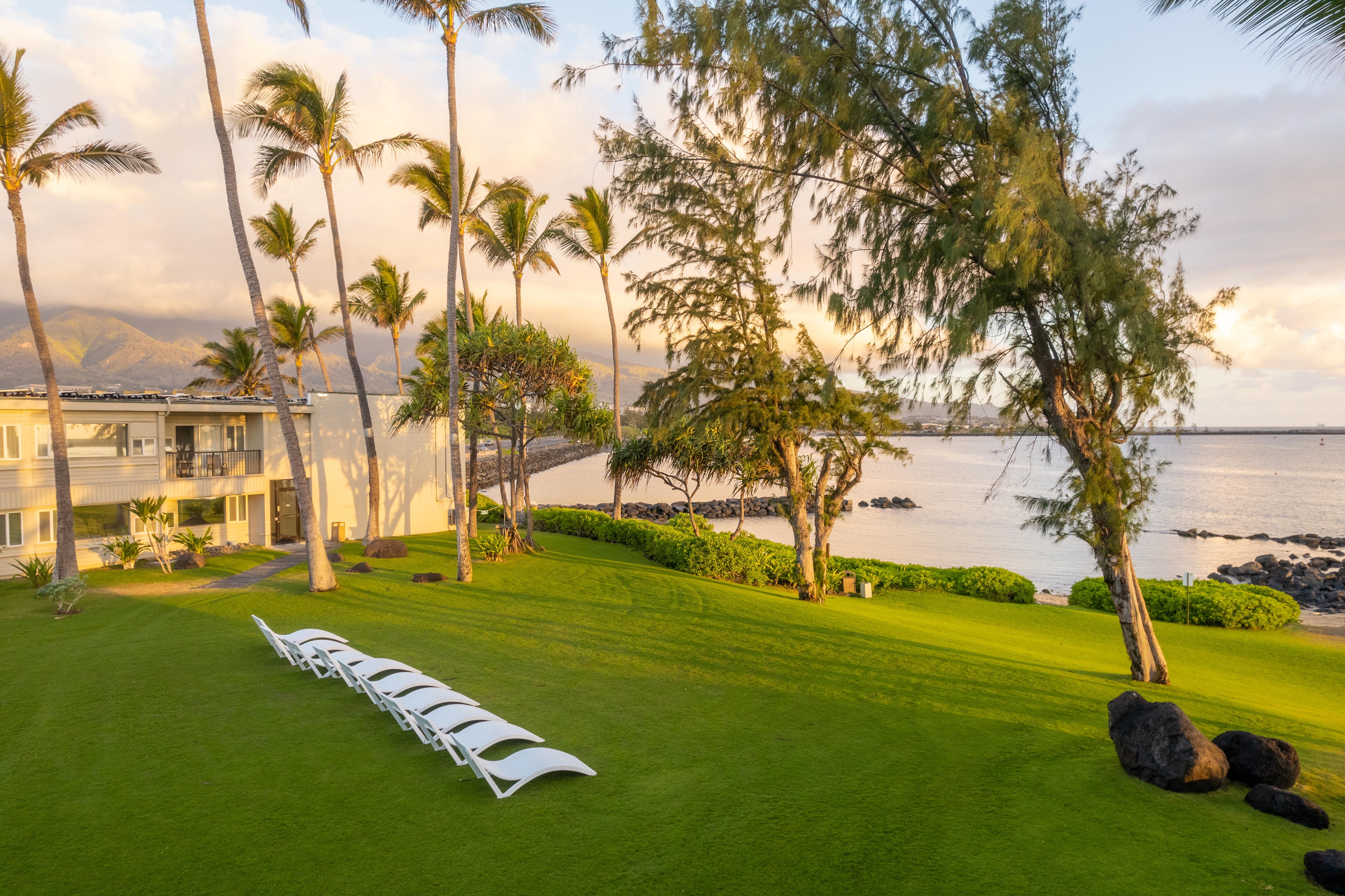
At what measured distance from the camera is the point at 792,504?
1877cm

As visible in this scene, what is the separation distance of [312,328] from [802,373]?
3627 cm

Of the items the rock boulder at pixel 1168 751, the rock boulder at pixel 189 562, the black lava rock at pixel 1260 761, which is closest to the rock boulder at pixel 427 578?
the rock boulder at pixel 189 562

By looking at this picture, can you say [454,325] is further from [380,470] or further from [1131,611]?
[1131,611]

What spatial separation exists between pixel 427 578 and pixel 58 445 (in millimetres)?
9316

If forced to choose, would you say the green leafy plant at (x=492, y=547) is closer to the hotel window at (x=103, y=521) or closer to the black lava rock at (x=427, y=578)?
the black lava rock at (x=427, y=578)

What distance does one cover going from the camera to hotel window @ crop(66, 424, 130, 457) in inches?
798

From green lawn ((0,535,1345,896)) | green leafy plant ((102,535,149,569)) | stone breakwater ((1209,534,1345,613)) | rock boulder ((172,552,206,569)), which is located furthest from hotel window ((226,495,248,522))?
stone breakwater ((1209,534,1345,613))

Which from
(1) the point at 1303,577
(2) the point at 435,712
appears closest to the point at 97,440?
(2) the point at 435,712

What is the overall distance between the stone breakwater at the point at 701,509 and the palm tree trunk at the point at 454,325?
23.6 m

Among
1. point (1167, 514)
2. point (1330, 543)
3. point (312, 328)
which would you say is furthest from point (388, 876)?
point (1167, 514)

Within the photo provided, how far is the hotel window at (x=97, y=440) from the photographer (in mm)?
20281

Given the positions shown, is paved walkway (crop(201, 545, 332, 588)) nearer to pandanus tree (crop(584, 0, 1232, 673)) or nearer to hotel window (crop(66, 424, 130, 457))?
hotel window (crop(66, 424, 130, 457))

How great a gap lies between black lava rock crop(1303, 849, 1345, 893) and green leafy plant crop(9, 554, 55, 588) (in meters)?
22.5

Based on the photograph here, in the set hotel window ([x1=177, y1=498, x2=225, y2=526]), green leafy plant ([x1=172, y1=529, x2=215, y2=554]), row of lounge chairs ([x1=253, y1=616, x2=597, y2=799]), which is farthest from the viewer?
hotel window ([x1=177, y1=498, x2=225, y2=526])
